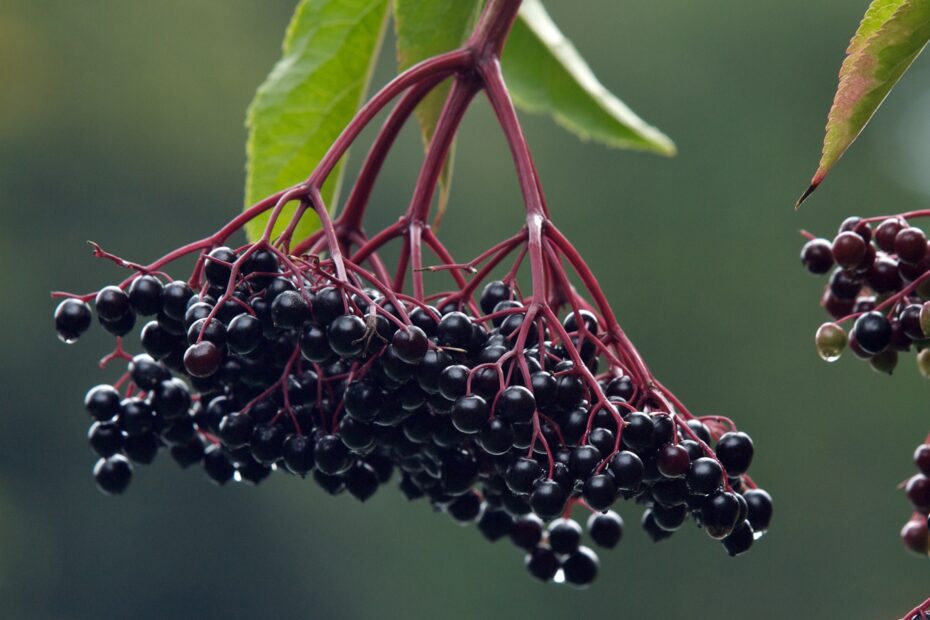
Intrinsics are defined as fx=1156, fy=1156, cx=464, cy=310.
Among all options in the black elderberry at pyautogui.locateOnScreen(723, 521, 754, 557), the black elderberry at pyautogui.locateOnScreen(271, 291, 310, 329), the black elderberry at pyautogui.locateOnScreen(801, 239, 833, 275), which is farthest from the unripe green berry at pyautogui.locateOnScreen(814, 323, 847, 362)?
the black elderberry at pyautogui.locateOnScreen(271, 291, 310, 329)

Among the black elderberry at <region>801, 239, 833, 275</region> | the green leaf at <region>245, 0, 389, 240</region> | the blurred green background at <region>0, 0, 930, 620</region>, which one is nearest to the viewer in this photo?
the black elderberry at <region>801, 239, 833, 275</region>

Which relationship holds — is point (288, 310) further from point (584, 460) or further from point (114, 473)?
point (114, 473)

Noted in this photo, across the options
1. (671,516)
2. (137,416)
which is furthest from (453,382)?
(137,416)

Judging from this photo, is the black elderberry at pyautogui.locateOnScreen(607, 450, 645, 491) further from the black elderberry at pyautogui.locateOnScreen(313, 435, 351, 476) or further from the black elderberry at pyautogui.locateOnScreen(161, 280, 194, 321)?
the black elderberry at pyautogui.locateOnScreen(161, 280, 194, 321)

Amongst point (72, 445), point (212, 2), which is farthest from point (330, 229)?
point (212, 2)

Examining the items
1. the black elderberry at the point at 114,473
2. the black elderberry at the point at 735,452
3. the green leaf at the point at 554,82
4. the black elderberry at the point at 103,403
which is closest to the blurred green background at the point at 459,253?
the green leaf at the point at 554,82

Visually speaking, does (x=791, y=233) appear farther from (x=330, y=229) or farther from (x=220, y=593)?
(x=330, y=229)
